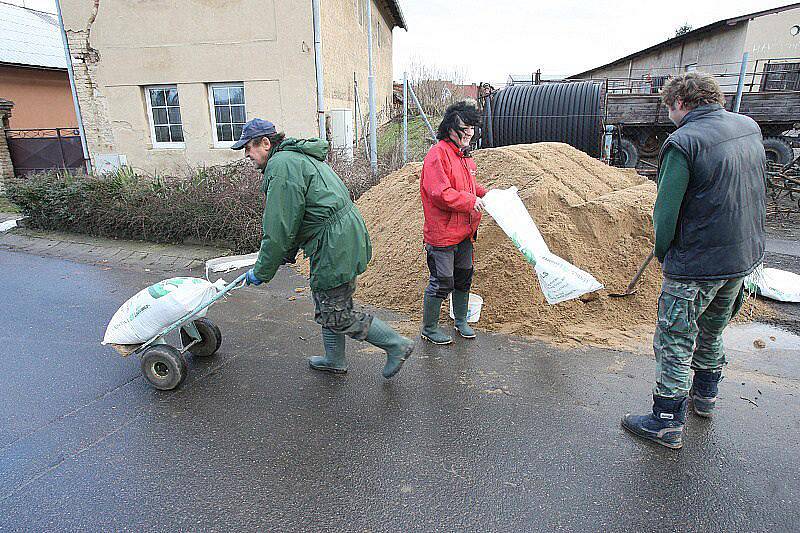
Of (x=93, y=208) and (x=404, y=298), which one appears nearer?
(x=404, y=298)

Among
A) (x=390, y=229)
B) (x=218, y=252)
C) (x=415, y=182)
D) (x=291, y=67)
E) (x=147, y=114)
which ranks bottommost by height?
(x=218, y=252)

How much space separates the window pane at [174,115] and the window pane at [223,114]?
0.98 m

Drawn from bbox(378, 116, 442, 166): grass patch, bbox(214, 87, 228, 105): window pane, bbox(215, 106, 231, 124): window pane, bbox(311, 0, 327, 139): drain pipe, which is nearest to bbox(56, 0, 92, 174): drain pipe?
bbox(215, 106, 231, 124): window pane

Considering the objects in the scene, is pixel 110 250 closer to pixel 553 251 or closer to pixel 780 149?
pixel 553 251

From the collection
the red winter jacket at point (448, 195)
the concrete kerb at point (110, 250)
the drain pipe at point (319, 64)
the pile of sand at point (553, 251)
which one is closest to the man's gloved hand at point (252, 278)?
the red winter jacket at point (448, 195)

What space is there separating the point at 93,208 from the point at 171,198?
1.62 meters

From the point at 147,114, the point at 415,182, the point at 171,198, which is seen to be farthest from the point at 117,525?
the point at 147,114

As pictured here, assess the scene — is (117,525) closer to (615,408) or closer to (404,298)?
(615,408)

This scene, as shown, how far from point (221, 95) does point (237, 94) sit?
40 cm

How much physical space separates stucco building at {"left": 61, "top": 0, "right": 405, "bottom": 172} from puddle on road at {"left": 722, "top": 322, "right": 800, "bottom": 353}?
358 inches

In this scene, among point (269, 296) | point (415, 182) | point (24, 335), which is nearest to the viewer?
point (24, 335)

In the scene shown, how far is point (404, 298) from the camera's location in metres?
5.45

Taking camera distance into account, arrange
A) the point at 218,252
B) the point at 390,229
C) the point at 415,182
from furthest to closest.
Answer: the point at 218,252 < the point at 415,182 < the point at 390,229

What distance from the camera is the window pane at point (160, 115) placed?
474 inches
